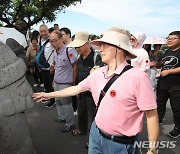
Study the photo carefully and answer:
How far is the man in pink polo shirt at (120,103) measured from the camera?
1865mm

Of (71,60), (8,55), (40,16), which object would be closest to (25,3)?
(40,16)

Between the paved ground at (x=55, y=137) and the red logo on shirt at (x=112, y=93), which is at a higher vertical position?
the red logo on shirt at (x=112, y=93)

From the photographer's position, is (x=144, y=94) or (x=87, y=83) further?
(x=87, y=83)

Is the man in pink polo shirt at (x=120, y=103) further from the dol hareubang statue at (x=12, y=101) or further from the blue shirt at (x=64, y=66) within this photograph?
the blue shirt at (x=64, y=66)

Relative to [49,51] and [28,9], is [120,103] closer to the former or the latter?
[49,51]

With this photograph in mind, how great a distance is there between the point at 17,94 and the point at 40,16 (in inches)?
705

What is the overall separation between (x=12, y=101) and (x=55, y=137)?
1928mm

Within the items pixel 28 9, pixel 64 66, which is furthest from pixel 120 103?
pixel 28 9

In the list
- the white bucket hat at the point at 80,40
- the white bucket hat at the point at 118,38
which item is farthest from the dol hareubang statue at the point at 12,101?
the white bucket hat at the point at 80,40

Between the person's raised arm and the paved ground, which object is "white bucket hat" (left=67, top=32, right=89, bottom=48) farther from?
the person's raised arm

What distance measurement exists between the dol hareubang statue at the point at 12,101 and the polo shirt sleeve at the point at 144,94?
1.14 meters

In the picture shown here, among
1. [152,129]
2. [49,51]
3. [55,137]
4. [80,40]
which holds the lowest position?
[55,137]

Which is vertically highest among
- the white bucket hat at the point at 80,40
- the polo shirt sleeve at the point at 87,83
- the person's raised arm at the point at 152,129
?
the white bucket hat at the point at 80,40

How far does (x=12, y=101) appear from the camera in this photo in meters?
2.43
